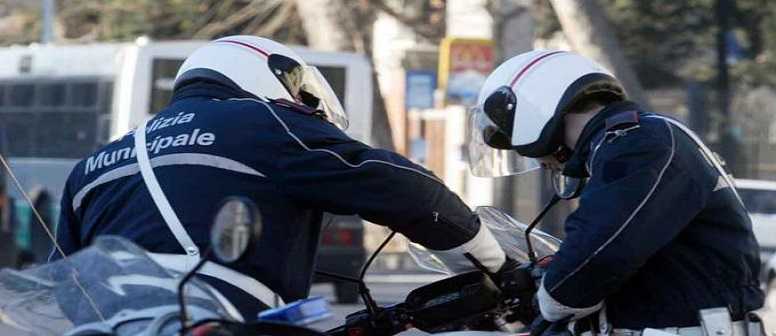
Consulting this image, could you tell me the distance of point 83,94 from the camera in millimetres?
18672

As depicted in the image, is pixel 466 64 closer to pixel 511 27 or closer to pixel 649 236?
pixel 511 27

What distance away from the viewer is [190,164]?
4098 millimetres

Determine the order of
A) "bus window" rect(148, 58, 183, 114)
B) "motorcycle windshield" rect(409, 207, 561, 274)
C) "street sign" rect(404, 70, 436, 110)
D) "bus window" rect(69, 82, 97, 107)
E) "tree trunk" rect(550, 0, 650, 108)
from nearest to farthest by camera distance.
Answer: "motorcycle windshield" rect(409, 207, 561, 274), "bus window" rect(148, 58, 183, 114), "bus window" rect(69, 82, 97, 107), "tree trunk" rect(550, 0, 650, 108), "street sign" rect(404, 70, 436, 110)

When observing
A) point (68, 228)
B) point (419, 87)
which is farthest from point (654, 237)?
point (419, 87)

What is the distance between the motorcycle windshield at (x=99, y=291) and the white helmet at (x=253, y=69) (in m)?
0.89

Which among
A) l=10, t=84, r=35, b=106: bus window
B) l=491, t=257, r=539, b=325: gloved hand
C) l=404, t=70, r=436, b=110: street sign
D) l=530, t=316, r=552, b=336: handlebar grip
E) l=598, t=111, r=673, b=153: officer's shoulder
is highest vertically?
l=598, t=111, r=673, b=153: officer's shoulder

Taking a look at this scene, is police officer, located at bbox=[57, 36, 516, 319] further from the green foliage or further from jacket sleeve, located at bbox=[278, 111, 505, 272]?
the green foliage

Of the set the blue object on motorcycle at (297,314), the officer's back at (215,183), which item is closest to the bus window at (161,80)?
the officer's back at (215,183)

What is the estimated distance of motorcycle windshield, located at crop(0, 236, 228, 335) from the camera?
3504 mm

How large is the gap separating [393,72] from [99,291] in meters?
32.2

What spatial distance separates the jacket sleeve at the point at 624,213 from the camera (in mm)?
4035

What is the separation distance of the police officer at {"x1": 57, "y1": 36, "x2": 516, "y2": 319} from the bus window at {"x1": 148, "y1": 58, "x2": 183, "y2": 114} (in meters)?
12.6

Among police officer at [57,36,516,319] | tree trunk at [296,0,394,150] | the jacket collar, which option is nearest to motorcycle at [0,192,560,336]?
police officer at [57,36,516,319]

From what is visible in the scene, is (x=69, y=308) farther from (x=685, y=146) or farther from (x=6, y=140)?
(x=6, y=140)
